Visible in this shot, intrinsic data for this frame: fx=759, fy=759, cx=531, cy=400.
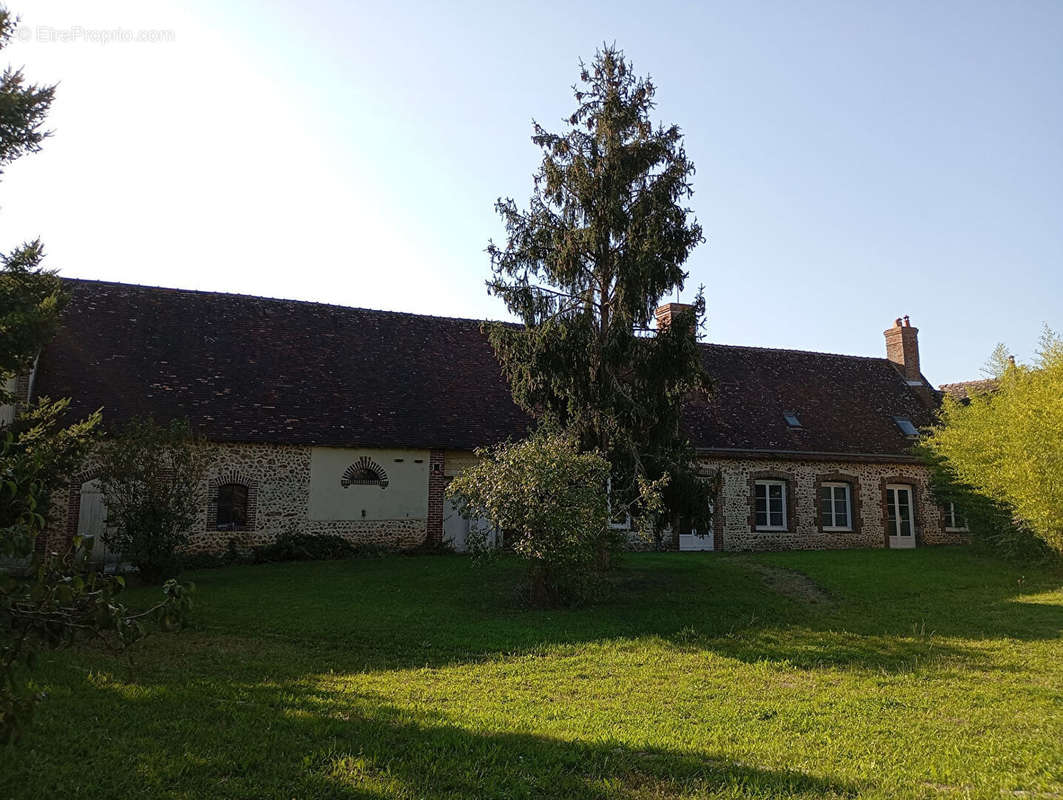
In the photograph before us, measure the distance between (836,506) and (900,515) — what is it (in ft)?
7.39

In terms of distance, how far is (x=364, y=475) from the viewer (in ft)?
55.6

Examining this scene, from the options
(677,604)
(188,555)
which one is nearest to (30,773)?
(677,604)

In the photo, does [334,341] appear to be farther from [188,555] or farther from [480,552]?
[480,552]

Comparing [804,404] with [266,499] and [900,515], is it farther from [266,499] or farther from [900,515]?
[266,499]

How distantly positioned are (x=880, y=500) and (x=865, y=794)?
62.6 feet

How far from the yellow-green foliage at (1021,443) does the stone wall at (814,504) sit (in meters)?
3.79

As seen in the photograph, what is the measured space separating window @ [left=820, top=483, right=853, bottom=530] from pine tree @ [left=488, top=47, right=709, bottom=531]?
31.8 ft

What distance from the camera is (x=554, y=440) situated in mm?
11195

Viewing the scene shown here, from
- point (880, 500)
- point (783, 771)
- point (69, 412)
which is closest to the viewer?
point (783, 771)

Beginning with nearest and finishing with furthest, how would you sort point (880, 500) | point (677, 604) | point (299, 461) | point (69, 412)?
point (677, 604)
point (69, 412)
point (299, 461)
point (880, 500)

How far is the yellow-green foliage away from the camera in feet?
46.0

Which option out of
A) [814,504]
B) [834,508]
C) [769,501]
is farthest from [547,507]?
[834,508]

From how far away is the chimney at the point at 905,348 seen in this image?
26.3 metres

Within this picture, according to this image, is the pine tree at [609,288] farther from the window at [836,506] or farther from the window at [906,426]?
the window at [906,426]
